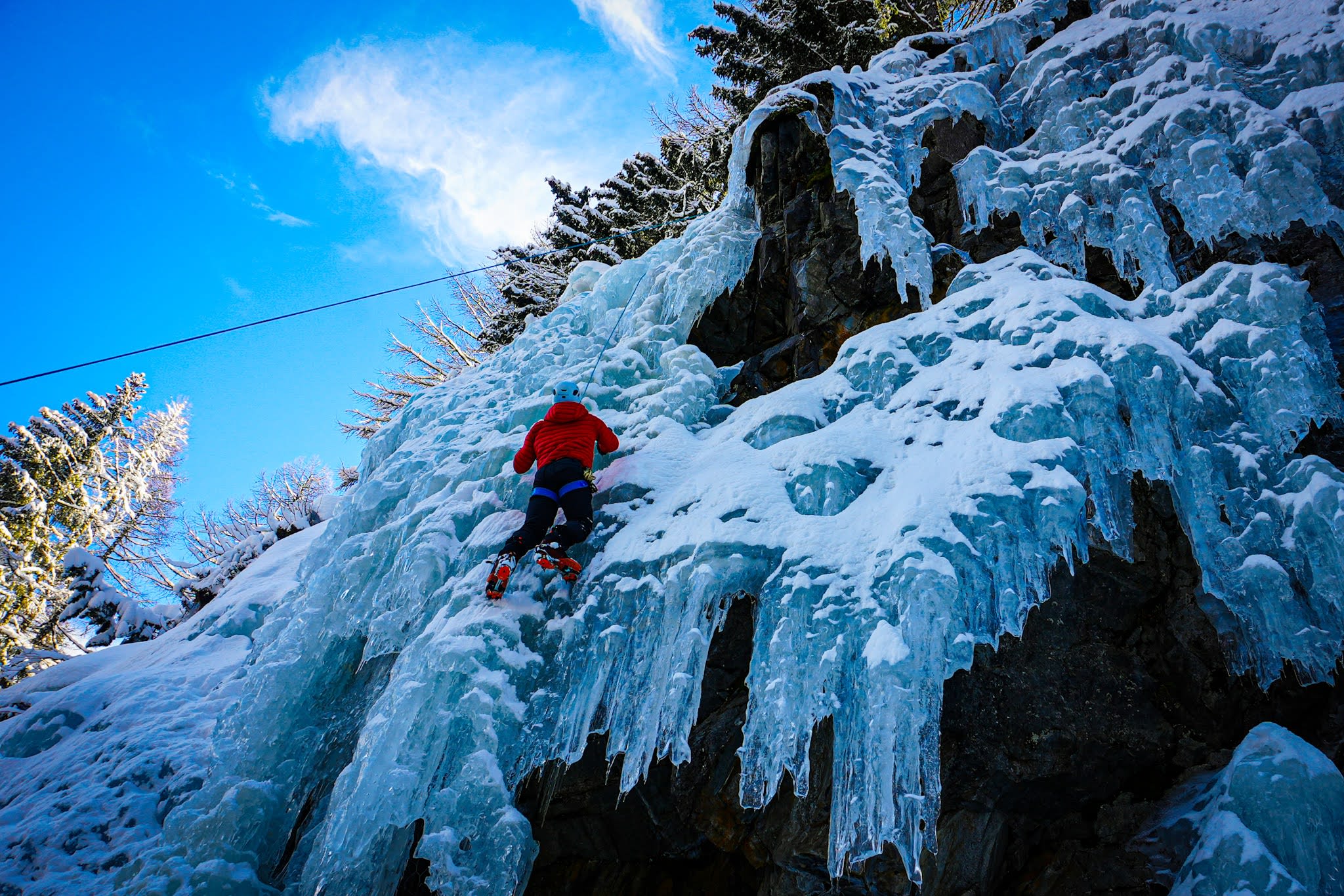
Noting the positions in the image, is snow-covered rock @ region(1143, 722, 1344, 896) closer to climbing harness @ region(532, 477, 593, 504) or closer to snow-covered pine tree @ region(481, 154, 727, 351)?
climbing harness @ region(532, 477, 593, 504)

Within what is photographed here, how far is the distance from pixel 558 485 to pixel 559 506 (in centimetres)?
14

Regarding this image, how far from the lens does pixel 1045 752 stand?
376cm

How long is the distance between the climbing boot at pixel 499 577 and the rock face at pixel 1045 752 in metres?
1.15

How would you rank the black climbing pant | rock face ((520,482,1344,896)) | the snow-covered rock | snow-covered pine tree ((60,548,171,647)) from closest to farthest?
the snow-covered rock, rock face ((520,482,1344,896)), the black climbing pant, snow-covered pine tree ((60,548,171,647))

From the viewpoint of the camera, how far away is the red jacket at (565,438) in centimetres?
473

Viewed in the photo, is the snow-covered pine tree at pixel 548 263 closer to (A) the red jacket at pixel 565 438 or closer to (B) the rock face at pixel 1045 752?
(A) the red jacket at pixel 565 438

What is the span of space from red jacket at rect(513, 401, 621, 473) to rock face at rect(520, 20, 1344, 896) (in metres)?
1.65

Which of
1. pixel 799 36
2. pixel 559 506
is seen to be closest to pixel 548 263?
pixel 799 36

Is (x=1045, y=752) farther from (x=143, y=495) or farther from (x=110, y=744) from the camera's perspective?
(x=143, y=495)

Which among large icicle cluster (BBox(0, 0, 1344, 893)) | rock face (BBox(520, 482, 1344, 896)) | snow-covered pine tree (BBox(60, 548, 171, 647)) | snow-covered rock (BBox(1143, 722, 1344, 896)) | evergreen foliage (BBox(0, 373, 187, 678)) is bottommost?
snow-covered rock (BBox(1143, 722, 1344, 896))

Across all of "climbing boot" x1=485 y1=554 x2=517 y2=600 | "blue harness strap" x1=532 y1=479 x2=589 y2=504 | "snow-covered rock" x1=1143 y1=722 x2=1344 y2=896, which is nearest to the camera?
"snow-covered rock" x1=1143 y1=722 x2=1344 y2=896

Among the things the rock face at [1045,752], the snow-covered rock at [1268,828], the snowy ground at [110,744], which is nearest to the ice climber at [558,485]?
the rock face at [1045,752]

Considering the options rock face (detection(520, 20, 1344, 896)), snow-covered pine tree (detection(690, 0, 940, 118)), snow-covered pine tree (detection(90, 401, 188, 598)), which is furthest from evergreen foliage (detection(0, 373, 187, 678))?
snow-covered pine tree (detection(690, 0, 940, 118))

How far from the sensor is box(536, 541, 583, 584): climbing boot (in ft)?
13.6
